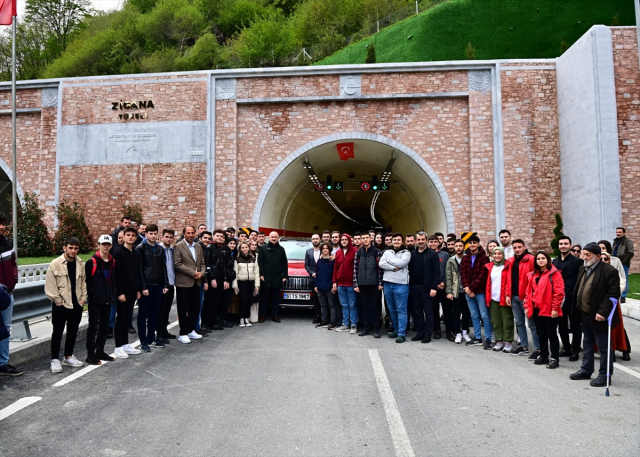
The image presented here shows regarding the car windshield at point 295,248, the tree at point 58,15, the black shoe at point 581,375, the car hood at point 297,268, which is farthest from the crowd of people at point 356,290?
the tree at point 58,15

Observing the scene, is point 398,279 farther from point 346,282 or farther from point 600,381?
point 600,381

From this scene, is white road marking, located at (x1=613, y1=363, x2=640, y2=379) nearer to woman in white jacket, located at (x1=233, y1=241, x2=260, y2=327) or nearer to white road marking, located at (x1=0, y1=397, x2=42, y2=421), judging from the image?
woman in white jacket, located at (x1=233, y1=241, x2=260, y2=327)

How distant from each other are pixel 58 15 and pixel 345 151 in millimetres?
49030

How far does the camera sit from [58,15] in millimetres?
51219

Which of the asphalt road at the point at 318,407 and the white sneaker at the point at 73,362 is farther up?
the white sneaker at the point at 73,362

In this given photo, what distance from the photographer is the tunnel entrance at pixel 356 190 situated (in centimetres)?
1708

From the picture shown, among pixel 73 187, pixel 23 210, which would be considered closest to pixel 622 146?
pixel 73 187

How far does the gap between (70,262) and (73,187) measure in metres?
13.4

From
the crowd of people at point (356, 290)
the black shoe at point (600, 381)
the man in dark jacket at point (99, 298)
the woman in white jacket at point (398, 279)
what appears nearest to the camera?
the black shoe at point (600, 381)

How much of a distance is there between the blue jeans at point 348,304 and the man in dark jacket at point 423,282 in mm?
1119

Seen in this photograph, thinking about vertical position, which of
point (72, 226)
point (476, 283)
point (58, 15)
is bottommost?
point (476, 283)

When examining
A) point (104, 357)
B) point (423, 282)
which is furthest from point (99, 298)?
point (423, 282)

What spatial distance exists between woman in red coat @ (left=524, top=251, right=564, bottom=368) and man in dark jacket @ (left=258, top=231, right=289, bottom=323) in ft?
15.0

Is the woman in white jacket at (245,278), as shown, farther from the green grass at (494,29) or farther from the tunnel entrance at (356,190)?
the green grass at (494,29)
